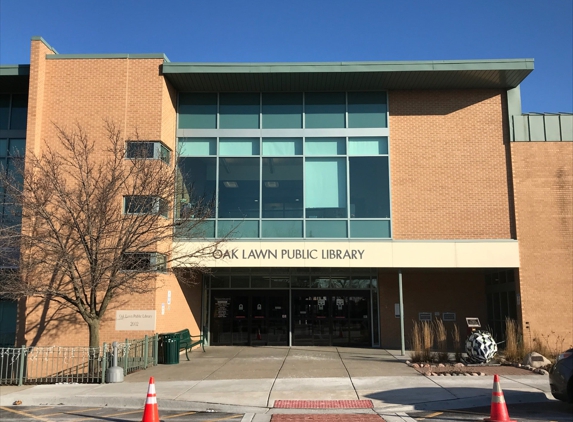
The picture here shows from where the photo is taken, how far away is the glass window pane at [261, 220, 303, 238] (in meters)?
19.6

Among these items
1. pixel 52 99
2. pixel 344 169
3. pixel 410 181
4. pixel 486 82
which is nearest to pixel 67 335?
pixel 52 99

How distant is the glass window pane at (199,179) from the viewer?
19.6 meters

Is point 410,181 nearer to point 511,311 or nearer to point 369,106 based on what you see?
point 369,106

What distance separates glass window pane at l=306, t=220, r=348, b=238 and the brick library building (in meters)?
0.03

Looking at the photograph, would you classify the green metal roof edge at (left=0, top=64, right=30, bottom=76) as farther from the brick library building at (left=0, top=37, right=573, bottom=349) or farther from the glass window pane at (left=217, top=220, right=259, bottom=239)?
the glass window pane at (left=217, top=220, right=259, bottom=239)

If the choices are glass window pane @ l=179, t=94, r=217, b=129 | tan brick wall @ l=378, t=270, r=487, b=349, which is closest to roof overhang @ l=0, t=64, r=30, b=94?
glass window pane @ l=179, t=94, r=217, b=129

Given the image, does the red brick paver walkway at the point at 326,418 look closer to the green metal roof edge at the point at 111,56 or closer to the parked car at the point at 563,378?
the parked car at the point at 563,378

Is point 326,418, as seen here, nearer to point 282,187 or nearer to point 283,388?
point 283,388

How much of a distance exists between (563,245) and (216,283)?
1282 centimetres

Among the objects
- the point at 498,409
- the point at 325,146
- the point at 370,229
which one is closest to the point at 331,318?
the point at 370,229

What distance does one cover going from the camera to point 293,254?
19.3m

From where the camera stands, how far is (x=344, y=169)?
20234 millimetres

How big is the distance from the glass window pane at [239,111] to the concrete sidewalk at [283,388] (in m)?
8.59

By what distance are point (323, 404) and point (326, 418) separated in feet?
3.62
